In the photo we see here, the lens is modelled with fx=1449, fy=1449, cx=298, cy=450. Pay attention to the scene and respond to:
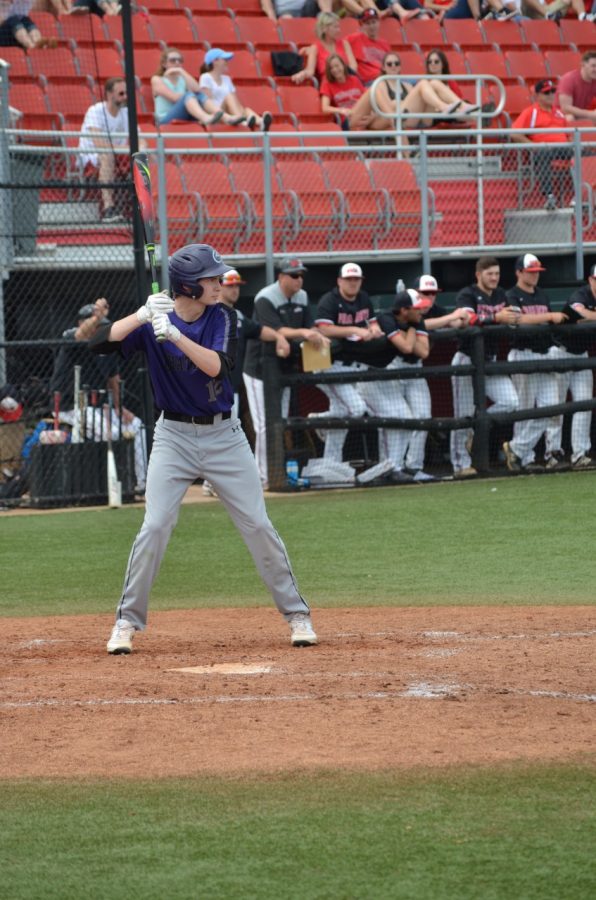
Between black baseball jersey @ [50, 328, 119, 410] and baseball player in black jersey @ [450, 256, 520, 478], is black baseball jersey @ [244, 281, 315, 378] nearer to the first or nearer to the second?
black baseball jersey @ [50, 328, 119, 410]

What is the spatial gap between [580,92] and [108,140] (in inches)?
245

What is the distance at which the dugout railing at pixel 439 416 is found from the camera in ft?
44.5

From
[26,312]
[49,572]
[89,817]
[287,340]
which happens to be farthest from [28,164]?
[89,817]

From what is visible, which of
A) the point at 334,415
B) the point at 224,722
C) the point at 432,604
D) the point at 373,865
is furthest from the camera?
the point at 334,415

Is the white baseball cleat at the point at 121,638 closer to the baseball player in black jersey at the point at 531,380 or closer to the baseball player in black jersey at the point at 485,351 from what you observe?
the baseball player in black jersey at the point at 485,351

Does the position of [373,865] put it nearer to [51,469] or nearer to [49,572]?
[49,572]

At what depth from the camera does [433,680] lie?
20.6 ft

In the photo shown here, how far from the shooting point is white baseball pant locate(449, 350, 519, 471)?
46.9 feet

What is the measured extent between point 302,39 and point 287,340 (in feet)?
22.0

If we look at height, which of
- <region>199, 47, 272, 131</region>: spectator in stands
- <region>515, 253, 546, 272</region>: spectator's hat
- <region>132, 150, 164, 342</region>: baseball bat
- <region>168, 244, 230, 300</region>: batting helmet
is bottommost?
<region>515, 253, 546, 272</region>: spectator's hat

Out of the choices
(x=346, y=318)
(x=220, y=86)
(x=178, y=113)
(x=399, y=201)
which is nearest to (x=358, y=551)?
(x=346, y=318)

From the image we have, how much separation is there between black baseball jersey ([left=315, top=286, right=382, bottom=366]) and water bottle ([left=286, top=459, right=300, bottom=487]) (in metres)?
1.13

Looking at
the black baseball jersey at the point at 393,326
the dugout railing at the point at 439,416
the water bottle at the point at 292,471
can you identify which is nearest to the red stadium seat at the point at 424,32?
the dugout railing at the point at 439,416

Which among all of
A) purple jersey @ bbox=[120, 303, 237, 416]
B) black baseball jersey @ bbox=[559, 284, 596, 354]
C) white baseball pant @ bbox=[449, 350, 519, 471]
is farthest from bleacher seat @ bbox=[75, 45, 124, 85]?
purple jersey @ bbox=[120, 303, 237, 416]
